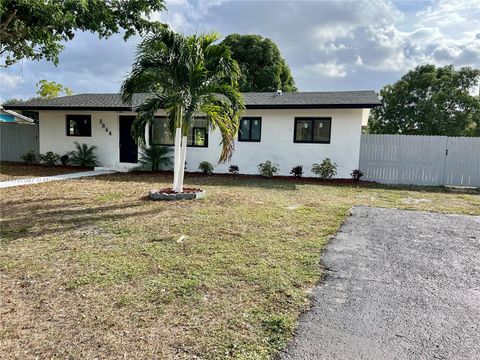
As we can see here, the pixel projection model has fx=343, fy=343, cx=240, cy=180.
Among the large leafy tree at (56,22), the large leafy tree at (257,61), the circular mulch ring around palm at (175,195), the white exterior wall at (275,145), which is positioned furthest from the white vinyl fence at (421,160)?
the large leafy tree at (257,61)

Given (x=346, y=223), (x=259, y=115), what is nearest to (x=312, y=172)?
(x=259, y=115)

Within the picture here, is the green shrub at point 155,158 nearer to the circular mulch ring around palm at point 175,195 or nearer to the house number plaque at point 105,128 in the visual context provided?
the house number plaque at point 105,128

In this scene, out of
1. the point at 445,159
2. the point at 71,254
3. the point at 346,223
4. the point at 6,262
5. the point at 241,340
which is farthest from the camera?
the point at 445,159

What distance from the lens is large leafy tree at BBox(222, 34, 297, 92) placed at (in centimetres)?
2484

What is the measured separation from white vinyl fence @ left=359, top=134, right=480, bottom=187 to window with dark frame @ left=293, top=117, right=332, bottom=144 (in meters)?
1.42

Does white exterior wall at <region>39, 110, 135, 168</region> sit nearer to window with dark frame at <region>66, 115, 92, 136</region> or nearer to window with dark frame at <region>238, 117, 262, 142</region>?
window with dark frame at <region>66, 115, 92, 136</region>

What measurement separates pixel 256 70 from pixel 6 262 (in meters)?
23.4

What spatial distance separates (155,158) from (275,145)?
4.87m

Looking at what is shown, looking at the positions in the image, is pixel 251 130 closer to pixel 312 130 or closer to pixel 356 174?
pixel 312 130

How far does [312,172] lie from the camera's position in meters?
13.0

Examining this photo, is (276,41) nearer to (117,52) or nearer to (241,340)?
(117,52)

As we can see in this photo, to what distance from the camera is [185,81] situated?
7516mm

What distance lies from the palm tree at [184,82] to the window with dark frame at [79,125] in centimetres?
831

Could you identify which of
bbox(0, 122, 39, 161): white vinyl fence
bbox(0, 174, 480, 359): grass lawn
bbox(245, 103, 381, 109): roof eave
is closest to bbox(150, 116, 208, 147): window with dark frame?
bbox(245, 103, 381, 109): roof eave
